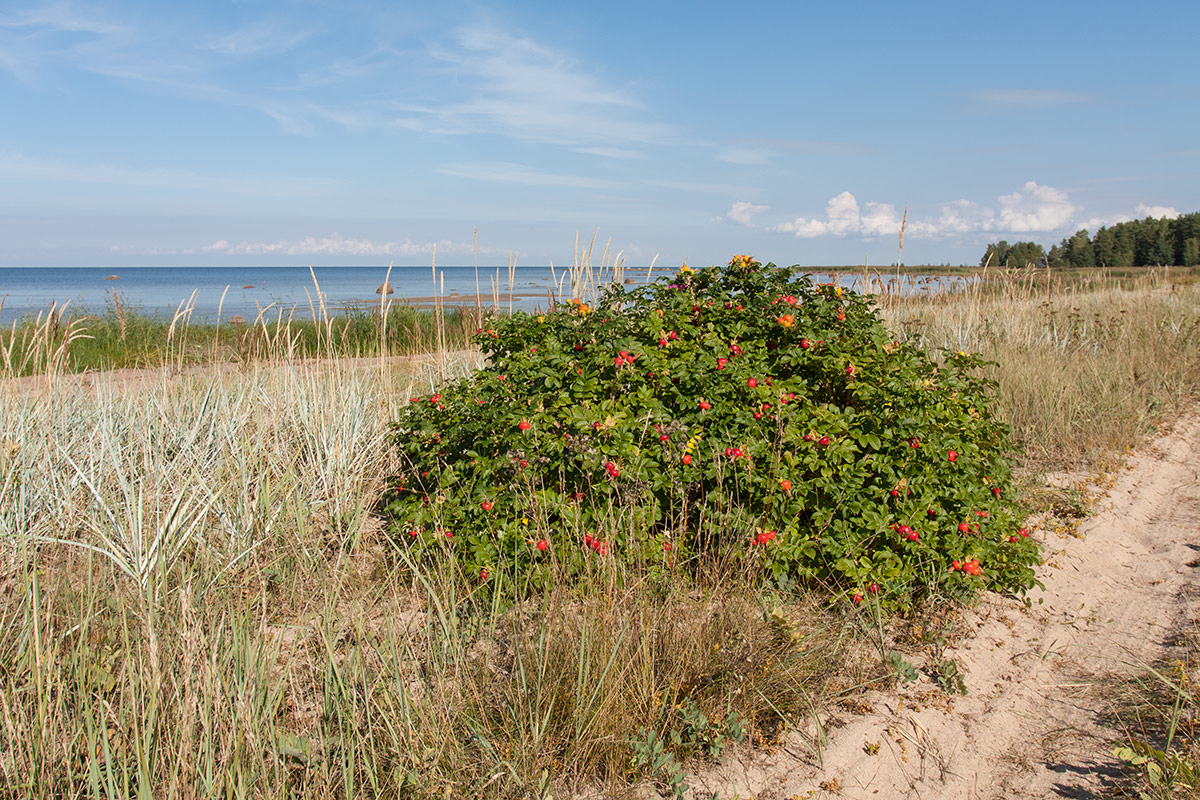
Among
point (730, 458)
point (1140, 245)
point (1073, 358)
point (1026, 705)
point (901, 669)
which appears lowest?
point (1026, 705)

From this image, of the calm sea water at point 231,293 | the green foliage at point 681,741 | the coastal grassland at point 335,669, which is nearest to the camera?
the coastal grassland at point 335,669

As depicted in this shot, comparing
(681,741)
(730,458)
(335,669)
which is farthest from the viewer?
(730,458)

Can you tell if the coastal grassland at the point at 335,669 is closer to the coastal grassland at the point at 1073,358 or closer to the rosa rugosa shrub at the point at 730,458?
the rosa rugosa shrub at the point at 730,458

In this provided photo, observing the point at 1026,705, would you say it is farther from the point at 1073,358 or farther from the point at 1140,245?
the point at 1140,245

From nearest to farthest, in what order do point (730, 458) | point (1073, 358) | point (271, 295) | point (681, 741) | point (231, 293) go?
point (681, 741) → point (730, 458) → point (1073, 358) → point (271, 295) → point (231, 293)

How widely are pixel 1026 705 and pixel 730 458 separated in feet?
4.28

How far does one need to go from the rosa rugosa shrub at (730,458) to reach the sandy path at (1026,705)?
28 cm

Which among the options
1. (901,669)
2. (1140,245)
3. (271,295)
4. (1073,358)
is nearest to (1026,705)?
(901,669)

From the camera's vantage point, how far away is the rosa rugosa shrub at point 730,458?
2.57m

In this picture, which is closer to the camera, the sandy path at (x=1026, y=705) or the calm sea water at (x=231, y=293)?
the sandy path at (x=1026, y=705)

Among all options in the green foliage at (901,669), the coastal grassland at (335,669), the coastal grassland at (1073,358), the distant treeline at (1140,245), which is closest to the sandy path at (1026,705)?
the green foliage at (901,669)

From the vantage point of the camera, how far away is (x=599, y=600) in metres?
2.17

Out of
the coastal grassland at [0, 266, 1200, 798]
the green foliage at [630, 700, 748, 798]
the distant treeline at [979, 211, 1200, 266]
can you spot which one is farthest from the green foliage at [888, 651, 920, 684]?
the distant treeline at [979, 211, 1200, 266]

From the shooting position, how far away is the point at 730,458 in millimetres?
2615
